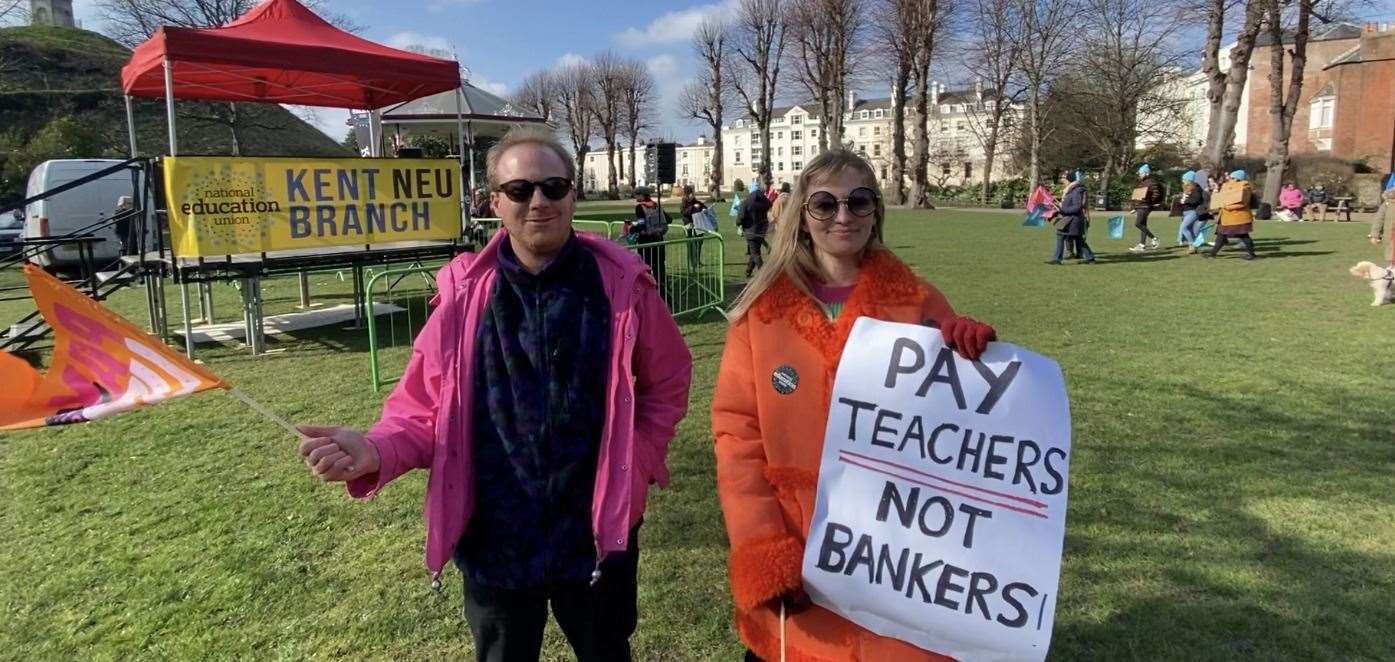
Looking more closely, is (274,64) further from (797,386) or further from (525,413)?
(797,386)

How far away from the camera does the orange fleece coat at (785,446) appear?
1799mm

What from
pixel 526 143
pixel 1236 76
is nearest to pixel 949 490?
pixel 526 143

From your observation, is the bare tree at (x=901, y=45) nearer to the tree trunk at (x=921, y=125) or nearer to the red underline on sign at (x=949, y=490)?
the tree trunk at (x=921, y=125)

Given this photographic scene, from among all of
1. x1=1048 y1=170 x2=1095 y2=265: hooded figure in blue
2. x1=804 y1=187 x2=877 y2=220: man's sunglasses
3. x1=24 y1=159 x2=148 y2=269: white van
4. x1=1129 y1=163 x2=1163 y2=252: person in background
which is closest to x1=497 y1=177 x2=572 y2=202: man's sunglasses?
x1=804 y1=187 x2=877 y2=220: man's sunglasses

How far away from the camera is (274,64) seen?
8.17 m

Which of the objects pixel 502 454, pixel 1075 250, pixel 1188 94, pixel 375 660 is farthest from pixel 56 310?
pixel 1188 94

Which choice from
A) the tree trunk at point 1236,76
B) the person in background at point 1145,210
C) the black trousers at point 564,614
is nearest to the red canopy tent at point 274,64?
the black trousers at point 564,614

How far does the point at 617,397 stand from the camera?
1991 millimetres

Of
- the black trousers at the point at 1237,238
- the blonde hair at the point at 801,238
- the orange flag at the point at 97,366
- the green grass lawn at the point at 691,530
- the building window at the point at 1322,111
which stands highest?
the building window at the point at 1322,111

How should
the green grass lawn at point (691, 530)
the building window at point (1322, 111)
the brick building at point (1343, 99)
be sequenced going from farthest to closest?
the building window at point (1322, 111) → the brick building at point (1343, 99) → the green grass lawn at point (691, 530)

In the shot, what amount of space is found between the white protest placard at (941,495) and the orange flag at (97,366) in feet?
4.85

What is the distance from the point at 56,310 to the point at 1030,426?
7.41ft

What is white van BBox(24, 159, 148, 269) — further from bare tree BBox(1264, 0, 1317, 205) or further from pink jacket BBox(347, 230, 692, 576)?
bare tree BBox(1264, 0, 1317, 205)

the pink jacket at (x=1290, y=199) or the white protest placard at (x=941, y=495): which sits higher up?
the pink jacket at (x=1290, y=199)
